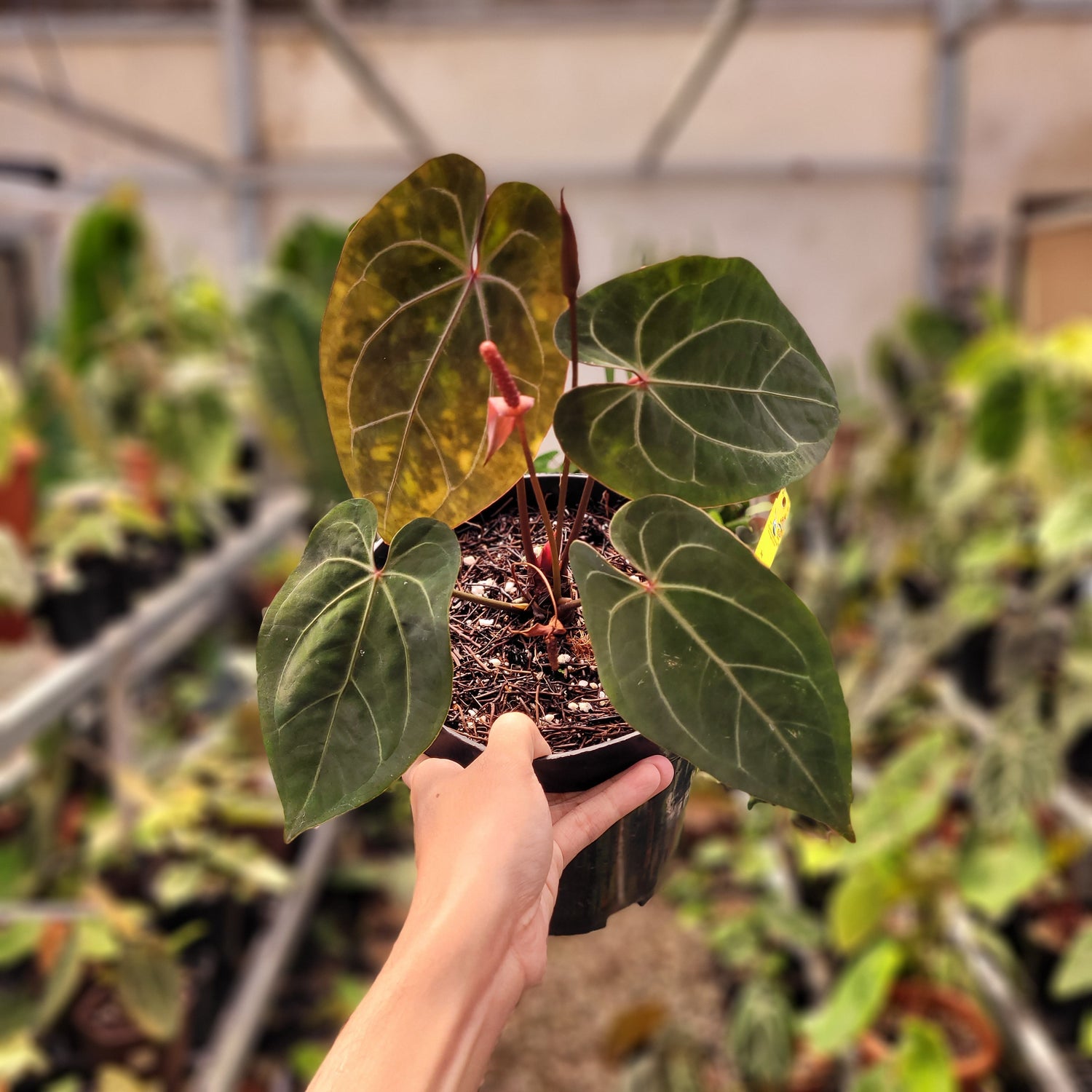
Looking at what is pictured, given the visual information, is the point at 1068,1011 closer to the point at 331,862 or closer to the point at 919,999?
the point at 919,999

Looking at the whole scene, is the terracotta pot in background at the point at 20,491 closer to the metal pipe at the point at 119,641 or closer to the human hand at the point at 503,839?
the metal pipe at the point at 119,641

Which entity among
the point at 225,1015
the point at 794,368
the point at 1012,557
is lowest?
the point at 225,1015

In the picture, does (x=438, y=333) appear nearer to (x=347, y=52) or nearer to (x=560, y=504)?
(x=560, y=504)

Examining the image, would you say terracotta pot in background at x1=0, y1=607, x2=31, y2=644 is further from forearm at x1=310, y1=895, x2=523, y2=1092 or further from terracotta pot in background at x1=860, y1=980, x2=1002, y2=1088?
terracotta pot in background at x1=860, y1=980, x2=1002, y2=1088

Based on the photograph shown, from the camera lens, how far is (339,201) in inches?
156

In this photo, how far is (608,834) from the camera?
406mm

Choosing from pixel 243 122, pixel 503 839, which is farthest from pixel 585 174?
pixel 503 839

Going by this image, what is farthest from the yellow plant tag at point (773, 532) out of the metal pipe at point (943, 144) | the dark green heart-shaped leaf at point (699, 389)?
the metal pipe at point (943, 144)

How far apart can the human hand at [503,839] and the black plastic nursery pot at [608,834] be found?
1 cm

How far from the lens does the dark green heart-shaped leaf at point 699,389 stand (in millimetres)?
359

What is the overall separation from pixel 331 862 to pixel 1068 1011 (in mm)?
1723

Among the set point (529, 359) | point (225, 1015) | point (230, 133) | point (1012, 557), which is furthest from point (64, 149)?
point (529, 359)

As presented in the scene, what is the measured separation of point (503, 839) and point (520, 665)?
0.36 ft

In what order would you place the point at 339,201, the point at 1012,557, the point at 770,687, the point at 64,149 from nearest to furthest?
the point at 770,687, the point at 1012,557, the point at 64,149, the point at 339,201
